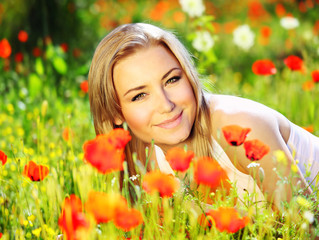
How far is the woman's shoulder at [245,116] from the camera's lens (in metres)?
1.83

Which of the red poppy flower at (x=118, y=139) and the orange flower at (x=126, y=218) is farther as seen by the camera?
the red poppy flower at (x=118, y=139)

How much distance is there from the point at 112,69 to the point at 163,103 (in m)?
0.33

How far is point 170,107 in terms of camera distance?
5.84ft

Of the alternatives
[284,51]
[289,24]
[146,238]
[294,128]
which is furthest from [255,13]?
[146,238]

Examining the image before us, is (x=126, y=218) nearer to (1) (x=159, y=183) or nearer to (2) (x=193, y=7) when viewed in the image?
(1) (x=159, y=183)

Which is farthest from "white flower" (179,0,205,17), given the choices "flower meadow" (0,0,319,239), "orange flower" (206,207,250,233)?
"orange flower" (206,207,250,233)

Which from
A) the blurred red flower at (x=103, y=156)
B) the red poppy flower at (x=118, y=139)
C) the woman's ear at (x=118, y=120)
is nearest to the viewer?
the blurred red flower at (x=103, y=156)

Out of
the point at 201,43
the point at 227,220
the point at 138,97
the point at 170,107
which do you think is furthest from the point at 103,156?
the point at 201,43

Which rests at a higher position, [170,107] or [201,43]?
[201,43]

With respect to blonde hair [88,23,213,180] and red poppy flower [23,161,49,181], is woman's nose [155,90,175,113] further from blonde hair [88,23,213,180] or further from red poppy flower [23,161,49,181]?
red poppy flower [23,161,49,181]

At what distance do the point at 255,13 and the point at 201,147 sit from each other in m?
4.24

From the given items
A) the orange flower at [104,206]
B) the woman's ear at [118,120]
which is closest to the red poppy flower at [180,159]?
the orange flower at [104,206]

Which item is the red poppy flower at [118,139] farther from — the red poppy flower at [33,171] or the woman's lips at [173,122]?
the woman's lips at [173,122]

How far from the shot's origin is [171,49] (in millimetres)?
1983
